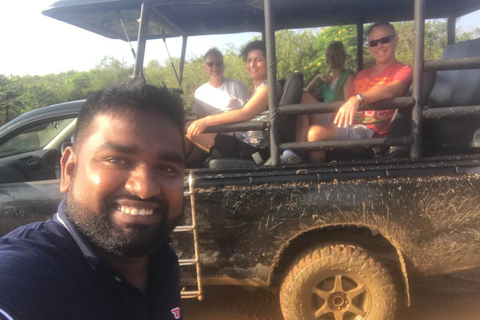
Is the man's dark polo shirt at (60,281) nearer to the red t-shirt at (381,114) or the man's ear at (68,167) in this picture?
the man's ear at (68,167)

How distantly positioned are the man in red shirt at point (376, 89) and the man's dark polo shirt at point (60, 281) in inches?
75.4

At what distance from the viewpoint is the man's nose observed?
1108 millimetres

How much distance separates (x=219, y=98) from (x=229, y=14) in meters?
0.87

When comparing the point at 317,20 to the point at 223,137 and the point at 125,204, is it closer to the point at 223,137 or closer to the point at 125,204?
the point at 223,137

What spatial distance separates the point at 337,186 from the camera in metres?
2.59

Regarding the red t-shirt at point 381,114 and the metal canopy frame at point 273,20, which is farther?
the red t-shirt at point 381,114

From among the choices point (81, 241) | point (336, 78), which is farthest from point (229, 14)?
point (81, 241)

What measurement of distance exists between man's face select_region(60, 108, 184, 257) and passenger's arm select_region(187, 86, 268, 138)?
5.43 feet

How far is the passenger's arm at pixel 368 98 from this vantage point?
102 inches

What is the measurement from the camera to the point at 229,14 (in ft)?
13.2

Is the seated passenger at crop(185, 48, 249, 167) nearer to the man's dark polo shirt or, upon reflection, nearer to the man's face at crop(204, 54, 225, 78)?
the man's face at crop(204, 54, 225, 78)

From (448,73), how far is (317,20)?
1.56 meters

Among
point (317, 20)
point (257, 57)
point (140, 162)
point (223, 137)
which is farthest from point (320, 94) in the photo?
point (140, 162)

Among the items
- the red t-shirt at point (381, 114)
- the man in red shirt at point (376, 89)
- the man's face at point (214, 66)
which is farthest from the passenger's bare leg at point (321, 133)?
the man's face at point (214, 66)
